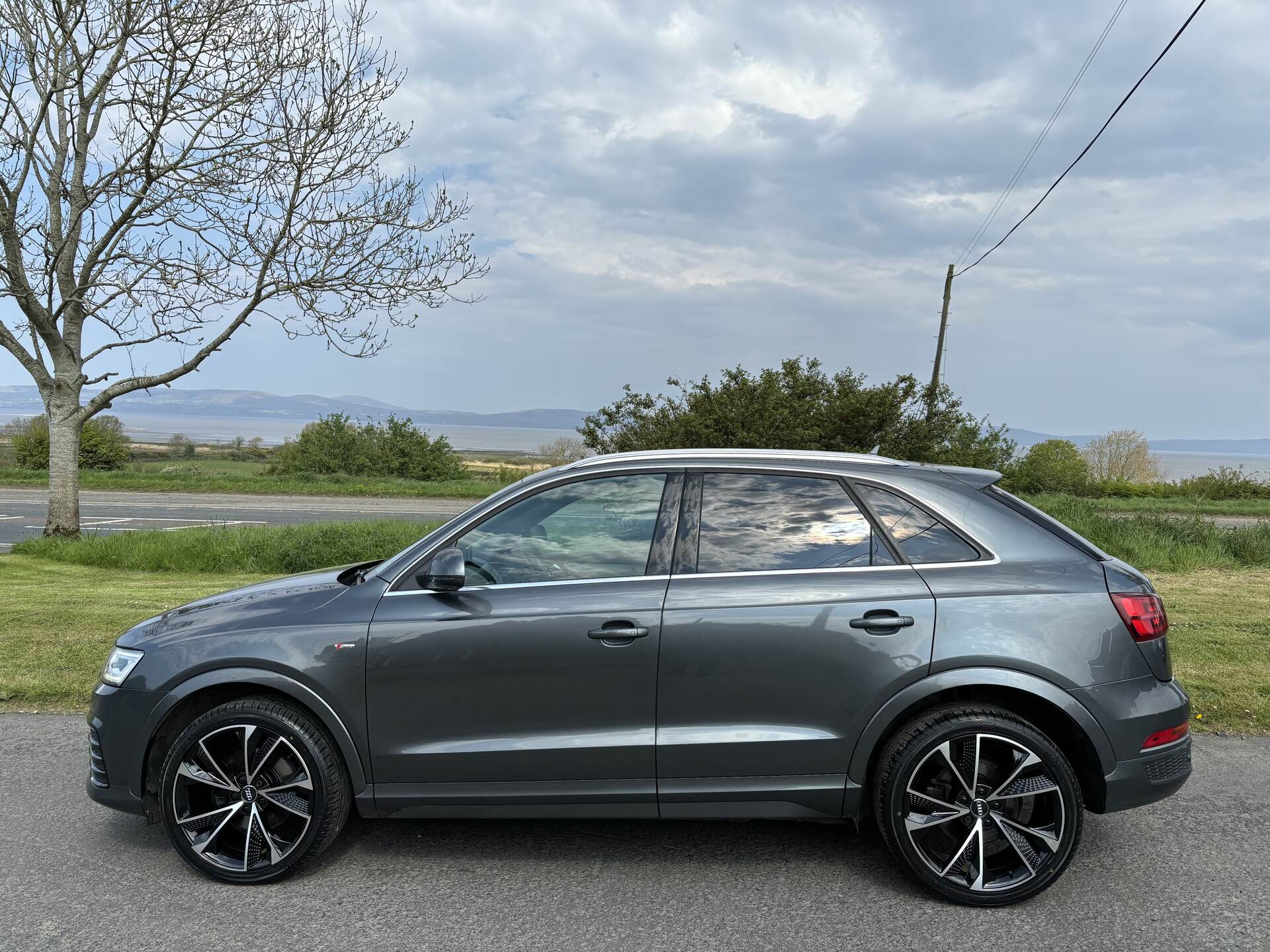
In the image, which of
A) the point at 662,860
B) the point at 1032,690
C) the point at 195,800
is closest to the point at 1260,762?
the point at 1032,690

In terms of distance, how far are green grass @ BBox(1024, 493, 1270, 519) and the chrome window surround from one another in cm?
2018

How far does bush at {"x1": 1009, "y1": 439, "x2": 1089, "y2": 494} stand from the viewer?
29.0 m

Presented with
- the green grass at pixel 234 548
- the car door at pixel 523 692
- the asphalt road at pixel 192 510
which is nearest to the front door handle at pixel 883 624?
the car door at pixel 523 692

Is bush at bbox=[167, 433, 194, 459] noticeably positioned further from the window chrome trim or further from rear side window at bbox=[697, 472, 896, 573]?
rear side window at bbox=[697, 472, 896, 573]

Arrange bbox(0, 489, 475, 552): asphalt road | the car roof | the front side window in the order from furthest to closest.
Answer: bbox(0, 489, 475, 552): asphalt road < the car roof < the front side window

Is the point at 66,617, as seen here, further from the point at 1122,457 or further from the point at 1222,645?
the point at 1122,457

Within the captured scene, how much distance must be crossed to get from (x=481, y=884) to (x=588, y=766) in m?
0.64

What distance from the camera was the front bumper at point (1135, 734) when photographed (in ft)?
11.2

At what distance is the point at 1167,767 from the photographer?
137 inches

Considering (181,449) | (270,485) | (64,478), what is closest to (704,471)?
(64,478)

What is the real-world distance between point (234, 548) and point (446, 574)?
10.2m

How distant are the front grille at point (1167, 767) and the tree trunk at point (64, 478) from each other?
49.3 ft

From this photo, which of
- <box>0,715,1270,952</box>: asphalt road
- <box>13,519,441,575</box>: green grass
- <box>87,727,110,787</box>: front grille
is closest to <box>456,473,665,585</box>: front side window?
<box>0,715,1270,952</box>: asphalt road

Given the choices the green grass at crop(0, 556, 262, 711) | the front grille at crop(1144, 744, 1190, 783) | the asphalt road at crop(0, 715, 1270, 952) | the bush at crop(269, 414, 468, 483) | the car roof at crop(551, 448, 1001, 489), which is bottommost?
the asphalt road at crop(0, 715, 1270, 952)
